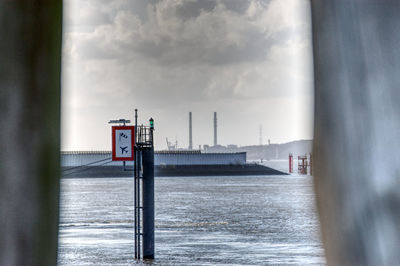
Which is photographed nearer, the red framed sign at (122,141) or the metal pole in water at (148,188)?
the metal pole in water at (148,188)

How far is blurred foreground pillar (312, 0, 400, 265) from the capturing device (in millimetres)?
2627

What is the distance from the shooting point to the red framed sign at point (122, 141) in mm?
18886

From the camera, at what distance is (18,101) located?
315 centimetres

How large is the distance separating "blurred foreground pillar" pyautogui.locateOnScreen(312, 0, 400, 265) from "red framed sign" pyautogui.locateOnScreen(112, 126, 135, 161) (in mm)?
16249

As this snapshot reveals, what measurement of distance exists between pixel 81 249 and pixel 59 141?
→ 2045 centimetres

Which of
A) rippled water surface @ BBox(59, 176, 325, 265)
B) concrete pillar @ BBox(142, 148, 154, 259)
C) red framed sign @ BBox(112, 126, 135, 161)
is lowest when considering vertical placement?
rippled water surface @ BBox(59, 176, 325, 265)

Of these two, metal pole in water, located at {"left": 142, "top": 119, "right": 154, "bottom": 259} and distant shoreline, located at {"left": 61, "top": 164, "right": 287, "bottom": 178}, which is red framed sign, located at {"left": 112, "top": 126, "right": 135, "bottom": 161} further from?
distant shoreline, located at {"left": 61, "top": 164, "right": 287, "bottom": 178}

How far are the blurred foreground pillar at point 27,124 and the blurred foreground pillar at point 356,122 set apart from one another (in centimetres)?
101

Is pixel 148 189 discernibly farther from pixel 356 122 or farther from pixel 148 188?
pixel 356 122

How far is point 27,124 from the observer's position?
315 cm

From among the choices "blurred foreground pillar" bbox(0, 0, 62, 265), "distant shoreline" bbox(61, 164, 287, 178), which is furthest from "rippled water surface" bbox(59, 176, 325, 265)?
"distant shoreline" bbox(61, 164, 287, 178)

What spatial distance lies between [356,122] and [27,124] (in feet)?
4.16

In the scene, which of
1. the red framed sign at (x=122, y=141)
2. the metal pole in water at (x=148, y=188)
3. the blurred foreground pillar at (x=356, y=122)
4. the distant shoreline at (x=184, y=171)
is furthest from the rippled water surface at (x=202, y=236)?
the distant shoreline at (x=184, y=171)

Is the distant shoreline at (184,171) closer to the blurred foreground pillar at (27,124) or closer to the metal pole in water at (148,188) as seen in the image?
the metal pole in water at (148,188)
